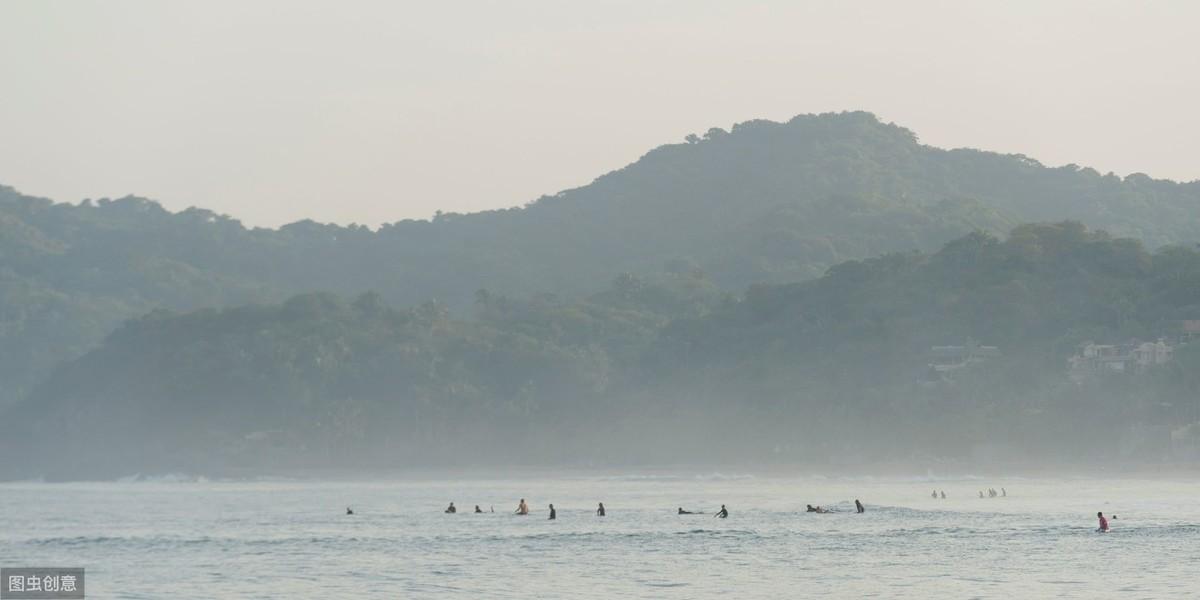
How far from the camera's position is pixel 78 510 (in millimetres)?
117625

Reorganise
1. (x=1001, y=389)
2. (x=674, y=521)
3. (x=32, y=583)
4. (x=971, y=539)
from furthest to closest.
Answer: (x=1001, y=389), (x=674, y=521), (x=971, y=539), (x=32, y=583)

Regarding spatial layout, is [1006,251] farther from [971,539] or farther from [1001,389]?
[971,539]

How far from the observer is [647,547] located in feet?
245

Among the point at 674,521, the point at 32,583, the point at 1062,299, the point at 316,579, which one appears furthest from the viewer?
the point at 1062,299

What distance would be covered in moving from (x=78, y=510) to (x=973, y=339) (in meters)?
101

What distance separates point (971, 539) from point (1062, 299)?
11863 cm

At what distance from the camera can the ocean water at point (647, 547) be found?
5934cm

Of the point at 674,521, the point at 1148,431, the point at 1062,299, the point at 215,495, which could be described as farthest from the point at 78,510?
the point at 1062,299

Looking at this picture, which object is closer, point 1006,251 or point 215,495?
point 215,495

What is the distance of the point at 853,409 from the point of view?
182750 millimetres

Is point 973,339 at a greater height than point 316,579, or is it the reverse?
point 973,339

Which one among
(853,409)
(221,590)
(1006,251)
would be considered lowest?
(221,590)

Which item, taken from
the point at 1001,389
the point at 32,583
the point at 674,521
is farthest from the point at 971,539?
the point at 1001,389

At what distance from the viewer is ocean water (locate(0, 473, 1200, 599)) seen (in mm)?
59344
